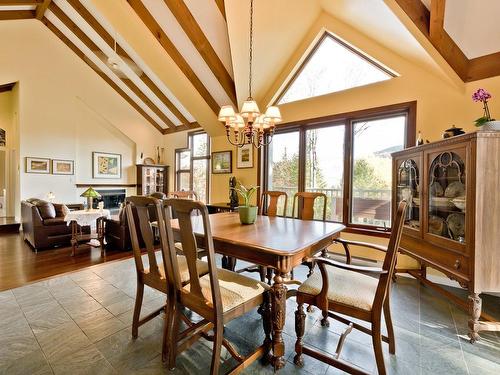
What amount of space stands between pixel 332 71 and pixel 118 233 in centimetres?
462

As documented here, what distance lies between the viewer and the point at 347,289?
63.6 inches

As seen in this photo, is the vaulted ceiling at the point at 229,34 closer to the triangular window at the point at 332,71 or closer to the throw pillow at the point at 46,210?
the triangular window at the point at 332,71

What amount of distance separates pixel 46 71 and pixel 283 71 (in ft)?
19.9

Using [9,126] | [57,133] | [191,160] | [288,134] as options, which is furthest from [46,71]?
[288,134]

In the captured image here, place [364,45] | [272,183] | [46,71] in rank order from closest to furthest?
[364,45] → [272,183] → [46,71]

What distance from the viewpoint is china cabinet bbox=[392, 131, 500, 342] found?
75.5 inches

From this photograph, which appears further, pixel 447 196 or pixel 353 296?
pixel 447 196

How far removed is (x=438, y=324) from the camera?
2.13 m

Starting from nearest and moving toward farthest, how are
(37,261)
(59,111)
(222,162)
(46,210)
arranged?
(37,261) → (46,210) → (222,162) → (59,111)

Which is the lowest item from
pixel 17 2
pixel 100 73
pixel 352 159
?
pixel 352 159

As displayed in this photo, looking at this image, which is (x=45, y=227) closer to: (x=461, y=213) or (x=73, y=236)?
(x=73, y=236)

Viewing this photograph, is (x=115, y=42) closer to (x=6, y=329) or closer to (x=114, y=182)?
(x=114, y=182)

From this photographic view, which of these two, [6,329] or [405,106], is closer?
[6,329]

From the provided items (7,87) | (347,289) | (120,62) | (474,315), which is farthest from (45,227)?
(474,315)
